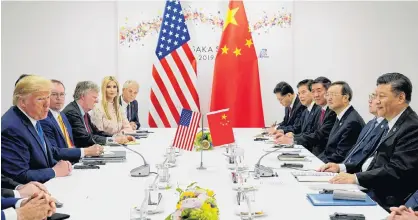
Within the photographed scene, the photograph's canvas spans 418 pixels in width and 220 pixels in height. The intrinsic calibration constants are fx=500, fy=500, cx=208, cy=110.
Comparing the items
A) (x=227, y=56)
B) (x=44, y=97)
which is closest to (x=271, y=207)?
A: (x=44, y=97)

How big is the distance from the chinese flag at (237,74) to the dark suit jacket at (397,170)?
4071 mm

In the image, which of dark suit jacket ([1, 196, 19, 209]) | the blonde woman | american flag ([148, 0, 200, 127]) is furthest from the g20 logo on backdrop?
dark suit jacket ([1, 196, 19, 209])

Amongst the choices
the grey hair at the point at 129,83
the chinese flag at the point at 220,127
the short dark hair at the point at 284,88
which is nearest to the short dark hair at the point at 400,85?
the chinese flag at the point at 220,127

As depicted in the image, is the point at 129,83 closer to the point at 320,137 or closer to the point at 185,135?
the point at 320,137

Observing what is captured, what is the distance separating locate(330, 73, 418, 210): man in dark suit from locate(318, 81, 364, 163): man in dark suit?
1005 mm

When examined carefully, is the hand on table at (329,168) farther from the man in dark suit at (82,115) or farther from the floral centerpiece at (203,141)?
the man in dark suit at (82,115)

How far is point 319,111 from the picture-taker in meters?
5.73

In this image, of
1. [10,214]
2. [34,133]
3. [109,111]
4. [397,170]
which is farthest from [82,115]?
[397,170]

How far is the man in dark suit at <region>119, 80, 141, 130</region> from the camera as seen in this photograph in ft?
22.7

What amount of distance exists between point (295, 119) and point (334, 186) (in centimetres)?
395

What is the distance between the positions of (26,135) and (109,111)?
287 cm

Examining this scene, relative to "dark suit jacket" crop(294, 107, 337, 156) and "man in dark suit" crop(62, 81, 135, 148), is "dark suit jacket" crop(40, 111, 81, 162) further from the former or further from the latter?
"dark suit jacket" crop(294, 107, 337, 156)

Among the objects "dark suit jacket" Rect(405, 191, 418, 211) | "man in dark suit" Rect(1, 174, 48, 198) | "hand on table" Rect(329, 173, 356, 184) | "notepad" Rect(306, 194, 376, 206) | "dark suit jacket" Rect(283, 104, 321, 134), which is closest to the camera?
"notepad" Rect(306, 194, 376, 206)

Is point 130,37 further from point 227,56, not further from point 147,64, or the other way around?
point 227,56
